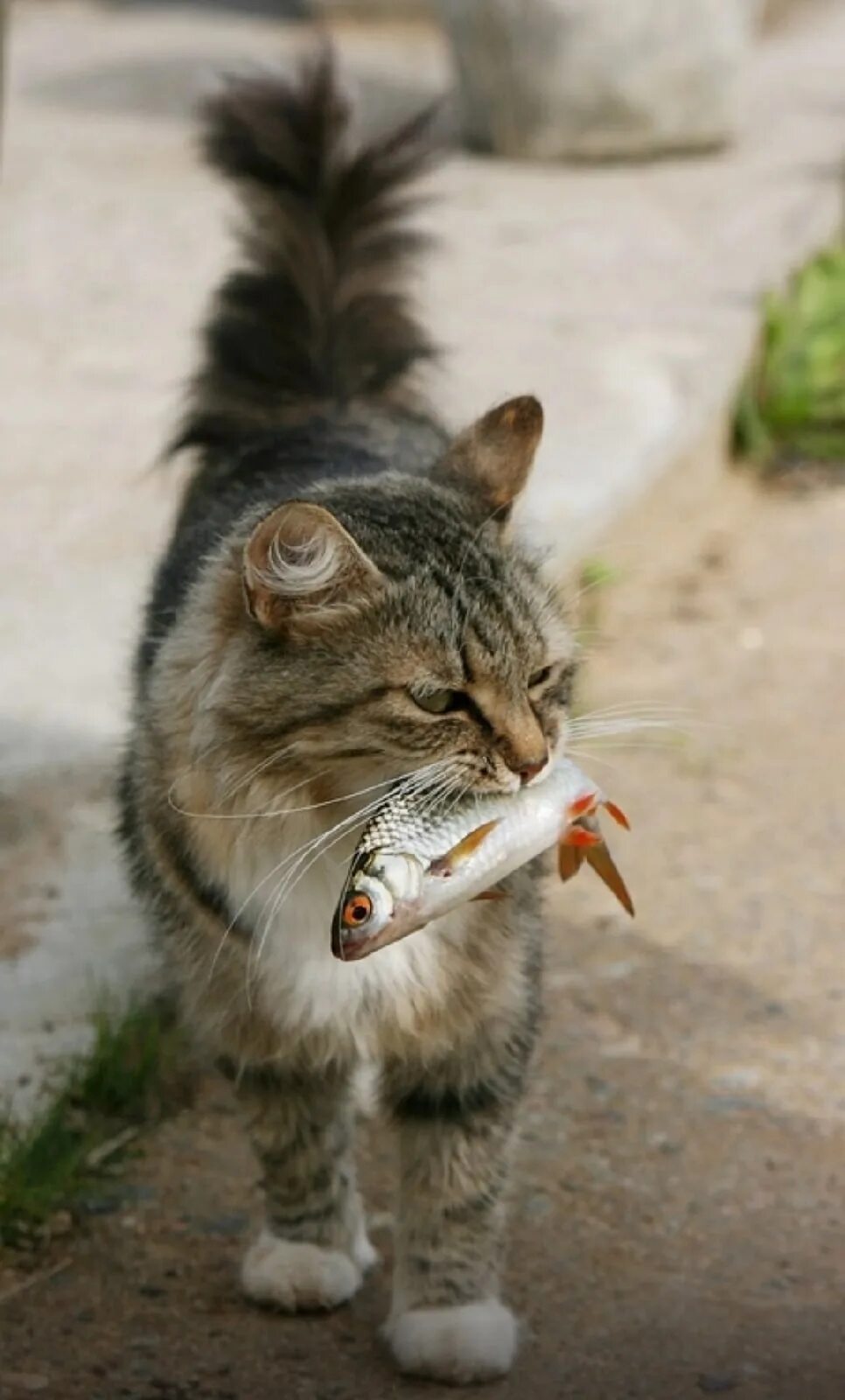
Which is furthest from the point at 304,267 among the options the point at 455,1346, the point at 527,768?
the point at 455,1346

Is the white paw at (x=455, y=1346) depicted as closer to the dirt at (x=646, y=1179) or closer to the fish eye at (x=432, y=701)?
the dirt at (x=646, y=1179)

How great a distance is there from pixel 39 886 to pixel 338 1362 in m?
1.30

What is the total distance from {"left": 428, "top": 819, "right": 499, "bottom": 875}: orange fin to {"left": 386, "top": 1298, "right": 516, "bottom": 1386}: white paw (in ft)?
2.71

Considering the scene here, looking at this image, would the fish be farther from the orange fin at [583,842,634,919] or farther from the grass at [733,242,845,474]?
the grass at [733,242,845,474]

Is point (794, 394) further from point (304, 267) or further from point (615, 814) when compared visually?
point (615, 814)

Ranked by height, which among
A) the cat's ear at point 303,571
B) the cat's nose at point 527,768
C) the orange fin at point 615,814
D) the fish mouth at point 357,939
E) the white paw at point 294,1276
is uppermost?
the cat's ear at point 303,571

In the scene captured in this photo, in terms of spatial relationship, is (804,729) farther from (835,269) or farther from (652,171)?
(652,171)

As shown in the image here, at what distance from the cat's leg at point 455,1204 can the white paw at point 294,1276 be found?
12 cm

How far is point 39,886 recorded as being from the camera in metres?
4.12

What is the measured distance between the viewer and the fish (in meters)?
2.55

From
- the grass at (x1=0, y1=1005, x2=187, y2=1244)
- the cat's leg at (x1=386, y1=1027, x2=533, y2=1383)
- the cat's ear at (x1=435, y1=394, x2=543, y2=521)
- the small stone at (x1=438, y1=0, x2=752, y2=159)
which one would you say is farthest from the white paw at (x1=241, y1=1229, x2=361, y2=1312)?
the small stone at (x1=438, y1=0, x2=752, y2=159)

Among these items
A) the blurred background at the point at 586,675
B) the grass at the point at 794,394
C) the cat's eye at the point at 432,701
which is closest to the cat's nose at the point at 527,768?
the cat's eye at the point at 432,701

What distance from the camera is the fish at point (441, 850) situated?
8.36 ft

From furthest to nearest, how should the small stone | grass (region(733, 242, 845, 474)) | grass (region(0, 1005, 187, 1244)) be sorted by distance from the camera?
1. the small stone
2. grass (region(733, 242, 845, 474))
3. grass (region(0, 1005, 187, 1244))
